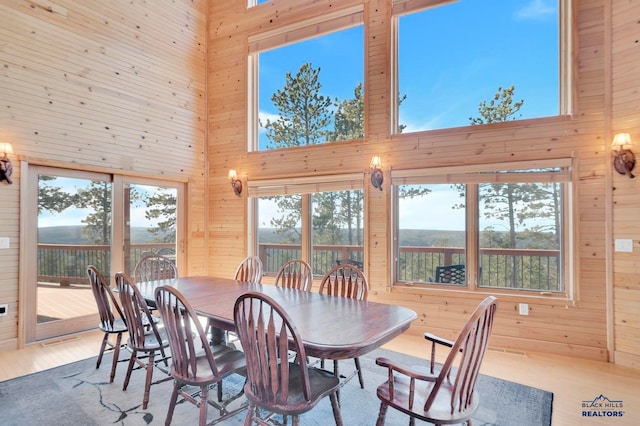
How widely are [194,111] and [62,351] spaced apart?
376 centimetres

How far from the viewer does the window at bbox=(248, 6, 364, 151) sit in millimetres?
4938

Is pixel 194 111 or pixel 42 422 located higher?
pixel 194 111

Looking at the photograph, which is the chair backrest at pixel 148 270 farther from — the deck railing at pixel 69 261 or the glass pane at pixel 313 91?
the glass pane at pixel 313 91

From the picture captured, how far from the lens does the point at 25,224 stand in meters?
3.88

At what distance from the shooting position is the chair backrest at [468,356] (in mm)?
1624

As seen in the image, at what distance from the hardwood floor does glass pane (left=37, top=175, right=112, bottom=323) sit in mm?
450

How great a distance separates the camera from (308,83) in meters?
5.36

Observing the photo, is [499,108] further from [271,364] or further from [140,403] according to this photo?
[140,403]

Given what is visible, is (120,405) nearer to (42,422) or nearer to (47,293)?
(42,422)

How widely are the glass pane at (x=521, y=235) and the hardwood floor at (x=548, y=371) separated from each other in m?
0.81

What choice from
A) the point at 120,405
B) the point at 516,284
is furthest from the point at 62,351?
the point at 516,284

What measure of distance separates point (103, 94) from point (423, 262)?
15.3ft

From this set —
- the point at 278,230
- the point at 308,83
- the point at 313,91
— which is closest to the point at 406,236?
the point at 278,230

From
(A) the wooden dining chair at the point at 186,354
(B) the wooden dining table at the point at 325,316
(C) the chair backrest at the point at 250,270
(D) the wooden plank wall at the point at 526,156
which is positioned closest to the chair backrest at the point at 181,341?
(A) the wooden dining chair at the point at 186,354
